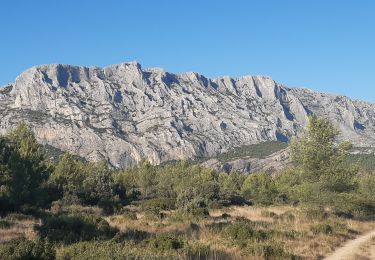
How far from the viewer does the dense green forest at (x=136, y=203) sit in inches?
590

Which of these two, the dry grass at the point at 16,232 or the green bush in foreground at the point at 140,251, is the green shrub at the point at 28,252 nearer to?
the green bush in foreground at the point at 140,251

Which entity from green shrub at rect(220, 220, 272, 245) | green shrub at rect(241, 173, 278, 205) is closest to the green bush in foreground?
green shrub at rect(220, 220, 272, 245)

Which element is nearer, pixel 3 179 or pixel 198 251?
pixel 198 251

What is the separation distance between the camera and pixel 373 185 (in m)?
56.1

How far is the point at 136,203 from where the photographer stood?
49.1m

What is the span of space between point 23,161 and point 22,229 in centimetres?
1836

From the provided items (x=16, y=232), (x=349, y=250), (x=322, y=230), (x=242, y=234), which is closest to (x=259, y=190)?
(x=322, y=230)

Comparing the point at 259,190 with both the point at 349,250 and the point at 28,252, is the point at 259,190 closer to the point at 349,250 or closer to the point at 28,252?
the point at 349,250

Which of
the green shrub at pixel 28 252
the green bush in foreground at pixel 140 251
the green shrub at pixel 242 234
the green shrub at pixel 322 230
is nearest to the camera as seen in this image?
the green shrub at pixel 28 252

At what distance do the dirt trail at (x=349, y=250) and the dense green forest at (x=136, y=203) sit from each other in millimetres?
1903

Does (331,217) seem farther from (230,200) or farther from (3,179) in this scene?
(3,179)

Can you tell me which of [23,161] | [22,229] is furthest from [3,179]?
[22,229]

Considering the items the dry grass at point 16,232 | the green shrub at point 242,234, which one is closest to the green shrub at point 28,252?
the dry grass at point 16,232

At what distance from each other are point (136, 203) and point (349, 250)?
109ft
